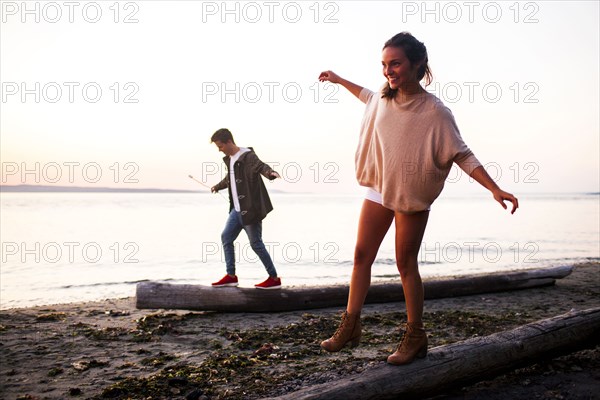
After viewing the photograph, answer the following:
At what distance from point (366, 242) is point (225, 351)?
287 centimetres

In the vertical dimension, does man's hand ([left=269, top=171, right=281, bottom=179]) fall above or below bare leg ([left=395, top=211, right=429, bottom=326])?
above

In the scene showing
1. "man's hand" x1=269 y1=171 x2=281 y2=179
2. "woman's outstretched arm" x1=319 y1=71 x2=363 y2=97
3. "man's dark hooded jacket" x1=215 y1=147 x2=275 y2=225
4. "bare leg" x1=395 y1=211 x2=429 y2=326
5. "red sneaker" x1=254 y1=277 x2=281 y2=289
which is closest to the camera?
"bare leg" x1=395 y1=211 x2=429 y2=326

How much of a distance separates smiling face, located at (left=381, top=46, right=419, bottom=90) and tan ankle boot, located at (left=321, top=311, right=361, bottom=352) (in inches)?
71.2

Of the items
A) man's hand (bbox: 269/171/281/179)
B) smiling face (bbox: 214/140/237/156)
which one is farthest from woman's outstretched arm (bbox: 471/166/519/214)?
smiling face (bbox: 214/140/237/156)

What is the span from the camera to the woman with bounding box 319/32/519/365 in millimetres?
3400

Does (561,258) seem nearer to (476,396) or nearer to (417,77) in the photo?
(476,396)

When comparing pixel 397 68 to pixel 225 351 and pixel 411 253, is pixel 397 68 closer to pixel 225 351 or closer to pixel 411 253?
pixel 411 253

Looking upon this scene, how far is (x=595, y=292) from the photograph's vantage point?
9.61 meters

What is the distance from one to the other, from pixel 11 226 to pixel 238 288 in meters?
29.7

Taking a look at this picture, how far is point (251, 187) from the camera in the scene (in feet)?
25.2

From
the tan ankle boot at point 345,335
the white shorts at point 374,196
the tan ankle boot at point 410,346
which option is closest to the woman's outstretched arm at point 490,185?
the white shorts at point 374,196

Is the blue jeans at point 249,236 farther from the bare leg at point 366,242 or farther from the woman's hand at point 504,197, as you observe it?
the woman's hand at point 504,197

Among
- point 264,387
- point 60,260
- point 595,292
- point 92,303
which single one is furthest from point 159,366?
point 60,260

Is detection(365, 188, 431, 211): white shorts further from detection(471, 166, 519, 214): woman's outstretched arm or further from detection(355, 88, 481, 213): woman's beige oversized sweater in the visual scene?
detection(471, 166, 519, 214): woman's outstretched arm
